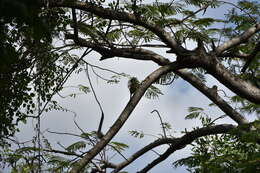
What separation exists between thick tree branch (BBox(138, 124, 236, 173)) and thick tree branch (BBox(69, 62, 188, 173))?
2.47 feet

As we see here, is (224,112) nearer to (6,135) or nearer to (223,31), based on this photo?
(223,31)

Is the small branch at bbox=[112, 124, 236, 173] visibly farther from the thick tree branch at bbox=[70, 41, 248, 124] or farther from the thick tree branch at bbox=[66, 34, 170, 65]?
the thick tree branch at bbox=[66, 34, 170, 65]

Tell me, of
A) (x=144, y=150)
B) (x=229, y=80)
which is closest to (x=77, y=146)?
(x=144, y=150)

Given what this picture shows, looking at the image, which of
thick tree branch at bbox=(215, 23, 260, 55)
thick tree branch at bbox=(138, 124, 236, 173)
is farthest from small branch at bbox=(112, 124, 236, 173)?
thick tree branch at bbox=(215, 23, 260, 55)

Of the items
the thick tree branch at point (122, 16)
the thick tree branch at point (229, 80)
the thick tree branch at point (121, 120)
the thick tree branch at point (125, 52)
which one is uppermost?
the thick tree branch at point (122, 16)

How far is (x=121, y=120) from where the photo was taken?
3.00m

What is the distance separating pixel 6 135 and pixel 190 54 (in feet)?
5.45

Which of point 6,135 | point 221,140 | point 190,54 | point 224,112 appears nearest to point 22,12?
point 6,135

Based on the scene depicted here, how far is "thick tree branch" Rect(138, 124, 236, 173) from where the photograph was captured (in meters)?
4.02

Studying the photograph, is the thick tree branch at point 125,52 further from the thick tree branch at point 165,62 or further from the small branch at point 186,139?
the small branch at point 186,139

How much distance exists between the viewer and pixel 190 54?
3.62 meters

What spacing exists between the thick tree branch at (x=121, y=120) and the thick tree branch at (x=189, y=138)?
2.47ft

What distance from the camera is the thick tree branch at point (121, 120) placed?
266cm

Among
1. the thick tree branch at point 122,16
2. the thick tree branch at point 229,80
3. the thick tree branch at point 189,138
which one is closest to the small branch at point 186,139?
the thick tree branch at point 189,138
